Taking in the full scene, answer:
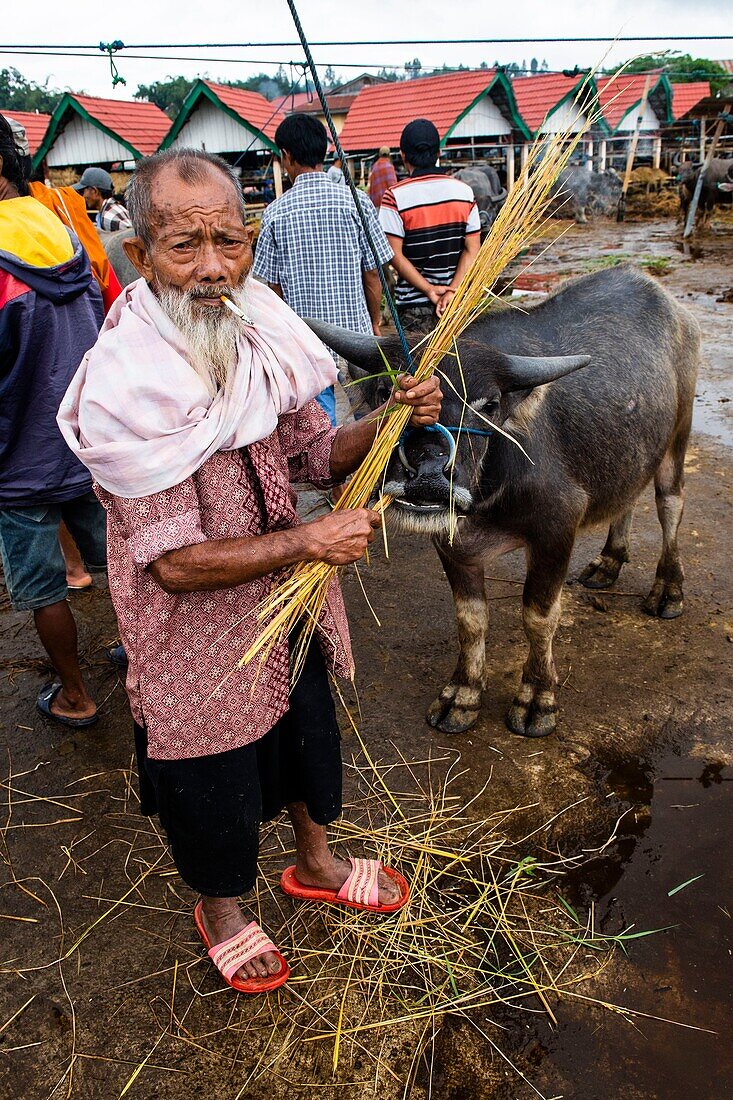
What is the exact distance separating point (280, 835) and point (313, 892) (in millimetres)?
328

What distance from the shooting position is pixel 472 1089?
183cm

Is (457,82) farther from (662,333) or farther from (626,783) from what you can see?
(626,783)

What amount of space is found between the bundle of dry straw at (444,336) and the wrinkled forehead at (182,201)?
2.09 ft

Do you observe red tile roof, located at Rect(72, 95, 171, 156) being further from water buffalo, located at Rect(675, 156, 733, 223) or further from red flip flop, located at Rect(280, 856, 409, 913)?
red flip flop, located at Rect(280, 856, 409, 913)

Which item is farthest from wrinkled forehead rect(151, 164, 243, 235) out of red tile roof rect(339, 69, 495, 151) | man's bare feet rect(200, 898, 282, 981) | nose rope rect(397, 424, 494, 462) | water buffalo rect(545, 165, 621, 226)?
red tile roof rect(339, 69, 495, 151)

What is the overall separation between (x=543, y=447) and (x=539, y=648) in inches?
31.2

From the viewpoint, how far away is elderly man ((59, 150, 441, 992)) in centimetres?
154

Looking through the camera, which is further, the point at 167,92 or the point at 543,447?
the point at 167,92

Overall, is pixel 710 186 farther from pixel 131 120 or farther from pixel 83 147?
pixel 83 147

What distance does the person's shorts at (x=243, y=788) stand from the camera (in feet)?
6.08

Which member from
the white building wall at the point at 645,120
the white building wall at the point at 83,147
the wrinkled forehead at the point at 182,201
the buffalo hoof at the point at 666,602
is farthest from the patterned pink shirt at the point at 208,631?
the white building wall at the point at 645,120

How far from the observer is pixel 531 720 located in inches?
119

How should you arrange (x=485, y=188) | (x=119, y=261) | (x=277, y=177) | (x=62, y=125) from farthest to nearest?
(x=62, y=125), (x=277, y=177), (x=485, y=188), (x=119, y=261)

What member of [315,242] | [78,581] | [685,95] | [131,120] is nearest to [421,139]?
[315,242]
